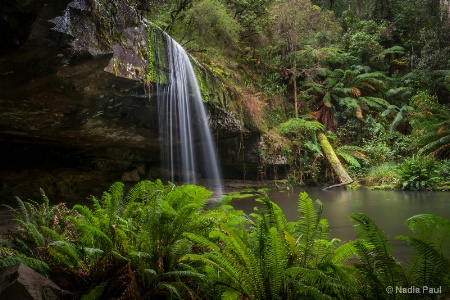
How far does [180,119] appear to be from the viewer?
823cm

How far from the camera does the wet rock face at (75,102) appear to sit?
167 inches

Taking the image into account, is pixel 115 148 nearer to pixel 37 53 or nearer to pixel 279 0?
pixel 37 53

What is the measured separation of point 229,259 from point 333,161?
11.6 metres

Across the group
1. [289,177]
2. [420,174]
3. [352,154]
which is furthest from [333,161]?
[420,174]

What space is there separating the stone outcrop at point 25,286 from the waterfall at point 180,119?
5.28 meters

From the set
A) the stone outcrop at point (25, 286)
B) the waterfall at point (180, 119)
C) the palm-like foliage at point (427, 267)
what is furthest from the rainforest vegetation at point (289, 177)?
the waterfall at point (180, 119)

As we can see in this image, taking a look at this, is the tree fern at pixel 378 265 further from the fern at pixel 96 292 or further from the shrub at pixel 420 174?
the shrub at pixel 420 174

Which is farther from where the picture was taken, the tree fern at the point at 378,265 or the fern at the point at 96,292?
the fern at the point at 96,292

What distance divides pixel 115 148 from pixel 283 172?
619 cm

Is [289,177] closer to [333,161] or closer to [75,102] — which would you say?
[333,161]

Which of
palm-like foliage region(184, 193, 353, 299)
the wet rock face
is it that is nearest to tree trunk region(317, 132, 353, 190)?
the wet rock face

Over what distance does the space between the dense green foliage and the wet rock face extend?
8.67 feet

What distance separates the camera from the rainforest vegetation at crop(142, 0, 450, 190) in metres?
11.1

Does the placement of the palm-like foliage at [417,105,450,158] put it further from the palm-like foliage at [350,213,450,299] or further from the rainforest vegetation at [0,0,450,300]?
the palm-like foliage at [350,213,450,299]
